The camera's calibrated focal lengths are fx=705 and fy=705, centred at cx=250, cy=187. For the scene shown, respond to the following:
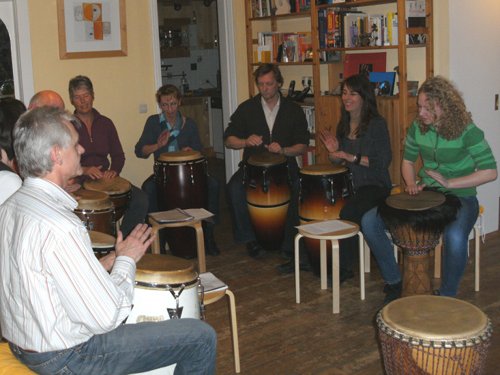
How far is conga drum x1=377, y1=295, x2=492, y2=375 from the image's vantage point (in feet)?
7.84

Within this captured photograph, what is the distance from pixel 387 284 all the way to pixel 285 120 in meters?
1.52

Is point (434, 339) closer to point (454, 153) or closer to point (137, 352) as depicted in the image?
point (137, 352)

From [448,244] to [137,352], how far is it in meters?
2.10

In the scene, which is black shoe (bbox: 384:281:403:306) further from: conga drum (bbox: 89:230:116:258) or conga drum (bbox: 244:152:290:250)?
conga drum (bbox: 89:230:116:258)

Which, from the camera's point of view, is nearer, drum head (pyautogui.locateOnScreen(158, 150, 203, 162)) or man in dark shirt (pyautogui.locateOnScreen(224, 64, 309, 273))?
drum head (pyautogui.locateOnScreen(158, 150, 203, 162))

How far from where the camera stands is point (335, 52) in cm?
560

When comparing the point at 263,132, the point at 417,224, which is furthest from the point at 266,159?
the point at 417,224

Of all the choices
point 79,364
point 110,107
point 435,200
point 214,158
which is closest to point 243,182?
point 110,107

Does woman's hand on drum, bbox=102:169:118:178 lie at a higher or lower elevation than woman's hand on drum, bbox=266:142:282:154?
lower

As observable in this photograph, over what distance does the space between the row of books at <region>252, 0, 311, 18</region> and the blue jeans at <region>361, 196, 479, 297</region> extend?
2264 mm

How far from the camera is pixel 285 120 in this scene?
16.7 ft

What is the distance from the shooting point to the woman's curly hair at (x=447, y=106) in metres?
3.86

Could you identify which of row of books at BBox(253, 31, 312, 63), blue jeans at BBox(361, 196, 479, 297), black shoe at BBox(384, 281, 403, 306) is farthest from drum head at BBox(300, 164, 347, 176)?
row of books at BBox(253, 31, 312, 63)

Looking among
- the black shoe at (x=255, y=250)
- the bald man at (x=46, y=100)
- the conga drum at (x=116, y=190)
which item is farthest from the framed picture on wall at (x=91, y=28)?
the black shoe at (x=255, y=250)
